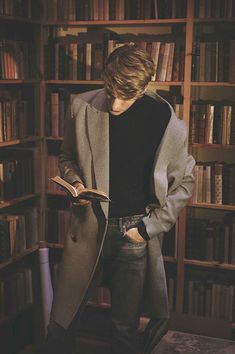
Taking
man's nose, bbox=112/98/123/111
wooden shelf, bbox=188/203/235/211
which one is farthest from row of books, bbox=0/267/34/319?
man's nose, bbox=112/98/123/111

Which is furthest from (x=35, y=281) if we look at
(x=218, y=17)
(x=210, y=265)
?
(x=218, y=17)

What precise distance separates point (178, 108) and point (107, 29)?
0.77 meters

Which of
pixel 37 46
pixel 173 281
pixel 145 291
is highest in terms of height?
pixel 37 46

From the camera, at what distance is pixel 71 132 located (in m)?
2.19

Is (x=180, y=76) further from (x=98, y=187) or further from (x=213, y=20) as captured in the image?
(x=98, y=187)

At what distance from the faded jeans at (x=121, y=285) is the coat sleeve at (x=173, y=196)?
2.3 inches

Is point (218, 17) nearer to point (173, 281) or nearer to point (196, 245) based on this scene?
point (196, 245)

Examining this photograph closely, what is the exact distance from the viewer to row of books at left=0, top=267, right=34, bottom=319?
9.65 ft

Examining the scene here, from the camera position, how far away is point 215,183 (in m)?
2.93

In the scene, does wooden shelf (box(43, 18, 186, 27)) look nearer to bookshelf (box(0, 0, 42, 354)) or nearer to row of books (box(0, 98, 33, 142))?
bookshelf (box(0, 0, 42, 354))

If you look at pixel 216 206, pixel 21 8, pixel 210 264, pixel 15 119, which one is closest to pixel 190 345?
pixel 210 264

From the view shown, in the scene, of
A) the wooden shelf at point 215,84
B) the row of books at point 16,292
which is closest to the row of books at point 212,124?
the wooden shelf at point 215,84

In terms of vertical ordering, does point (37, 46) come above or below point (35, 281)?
above

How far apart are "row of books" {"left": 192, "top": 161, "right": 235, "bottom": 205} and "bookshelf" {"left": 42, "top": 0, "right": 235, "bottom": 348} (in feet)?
0.08
